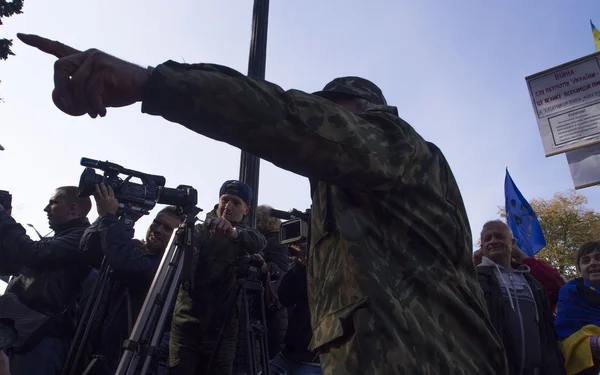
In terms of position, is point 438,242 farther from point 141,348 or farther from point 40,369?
point 40,369

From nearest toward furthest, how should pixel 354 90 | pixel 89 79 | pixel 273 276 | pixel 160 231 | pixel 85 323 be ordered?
pixel 89 79
pixel 354 90
pixel 85 323
pixel 160 231
pixel 273 276

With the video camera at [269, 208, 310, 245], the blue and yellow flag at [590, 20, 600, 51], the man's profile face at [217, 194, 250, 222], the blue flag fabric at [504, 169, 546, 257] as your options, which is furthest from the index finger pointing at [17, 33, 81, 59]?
the blue and yellow flag at [590, 20, 600, 51]

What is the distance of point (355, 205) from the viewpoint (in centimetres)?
150

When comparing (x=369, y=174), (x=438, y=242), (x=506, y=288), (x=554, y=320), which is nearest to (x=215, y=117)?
(x=369, y=174)

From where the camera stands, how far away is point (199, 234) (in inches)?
163

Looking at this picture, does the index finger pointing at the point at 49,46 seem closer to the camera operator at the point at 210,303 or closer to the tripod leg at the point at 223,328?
the camera operator at the point at 210,303

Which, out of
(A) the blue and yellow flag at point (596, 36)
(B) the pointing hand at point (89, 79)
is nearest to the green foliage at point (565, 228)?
(A) the blue and yellow flag at point (596, 36)

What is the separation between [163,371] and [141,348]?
0.90m

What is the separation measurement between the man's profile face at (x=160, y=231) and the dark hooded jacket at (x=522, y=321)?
8.39ft

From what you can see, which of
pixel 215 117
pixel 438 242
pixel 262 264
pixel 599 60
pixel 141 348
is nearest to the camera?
pixel 215 117

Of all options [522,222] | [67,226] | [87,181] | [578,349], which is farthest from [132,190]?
[522,222]

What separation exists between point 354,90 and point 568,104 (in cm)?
422

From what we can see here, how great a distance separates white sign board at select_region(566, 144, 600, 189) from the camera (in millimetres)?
4766

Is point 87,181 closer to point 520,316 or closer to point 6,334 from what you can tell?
point 6,334
